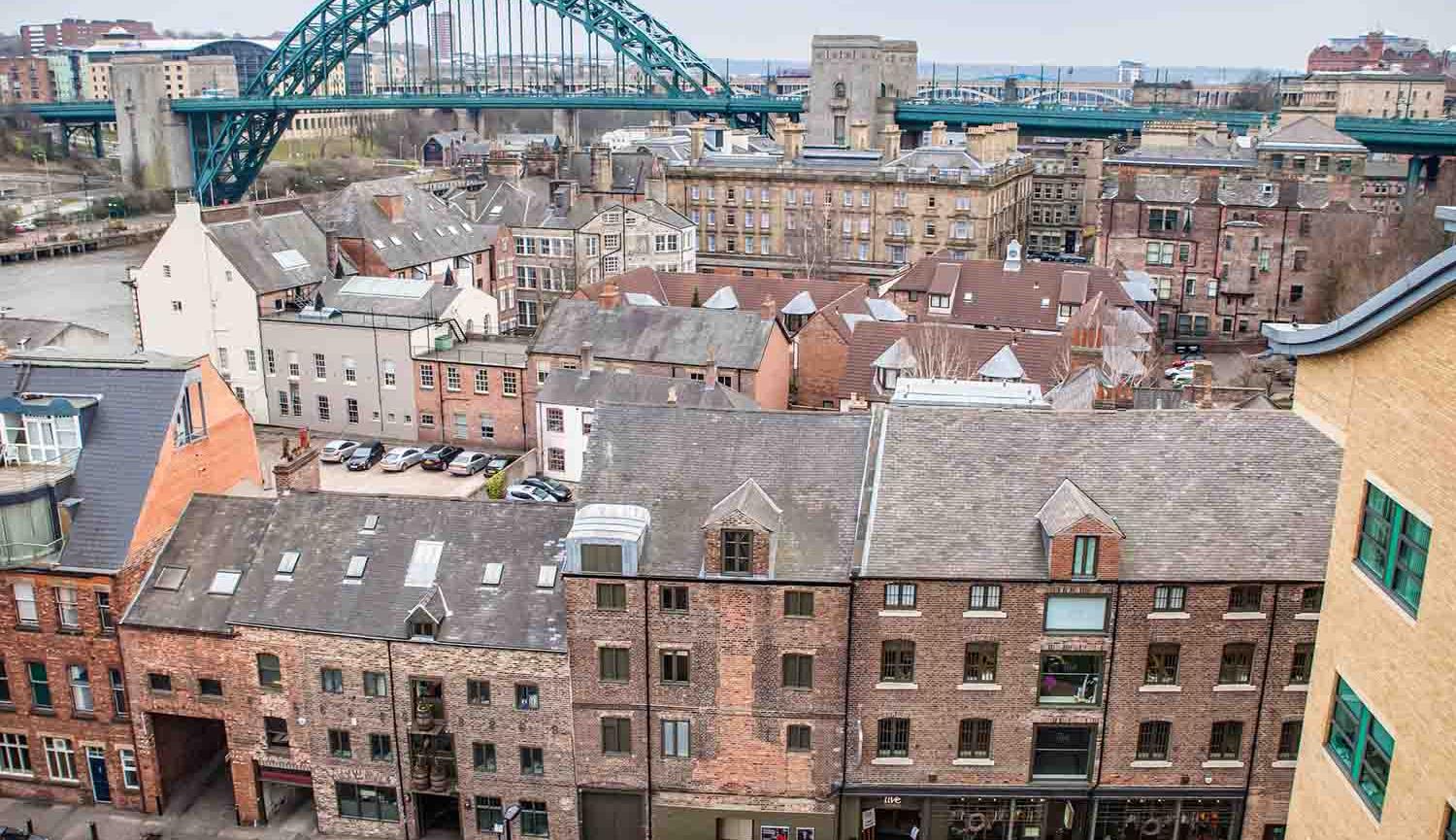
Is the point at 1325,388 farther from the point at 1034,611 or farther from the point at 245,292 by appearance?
the point at 245,292

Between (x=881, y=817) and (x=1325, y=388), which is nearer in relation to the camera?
(x=1325, y=388)

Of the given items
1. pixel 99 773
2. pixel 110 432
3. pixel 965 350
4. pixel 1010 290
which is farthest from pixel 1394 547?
pixel 1010 290

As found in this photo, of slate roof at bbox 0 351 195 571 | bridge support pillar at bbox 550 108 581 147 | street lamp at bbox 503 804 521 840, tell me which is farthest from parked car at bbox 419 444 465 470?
bridge support pillar at bbox 550 108 581 147

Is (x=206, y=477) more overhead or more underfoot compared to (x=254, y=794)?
more overhead

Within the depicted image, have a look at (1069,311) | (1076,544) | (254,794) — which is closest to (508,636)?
(254,794)

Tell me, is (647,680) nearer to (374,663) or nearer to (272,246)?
(374,663)

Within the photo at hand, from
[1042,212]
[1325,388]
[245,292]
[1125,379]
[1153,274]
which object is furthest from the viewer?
[1042,212]

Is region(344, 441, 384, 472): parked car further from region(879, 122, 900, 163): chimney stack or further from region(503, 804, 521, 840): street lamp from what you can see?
region(879, 122, 900, 163): chimney stack
